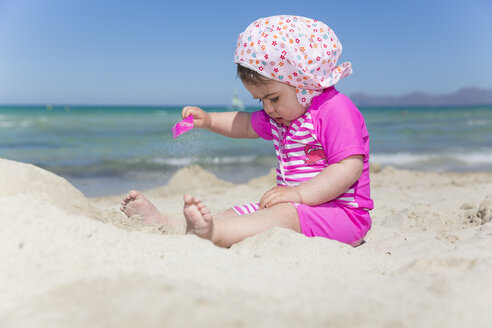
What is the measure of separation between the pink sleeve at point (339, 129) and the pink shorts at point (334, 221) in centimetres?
25

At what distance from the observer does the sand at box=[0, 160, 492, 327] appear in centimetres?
108

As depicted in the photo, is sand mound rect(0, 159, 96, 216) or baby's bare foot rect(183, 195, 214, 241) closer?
sand mound rect(0, 159, 96, 216)

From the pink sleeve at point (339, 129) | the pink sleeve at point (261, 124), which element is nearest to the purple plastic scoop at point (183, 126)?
the pink sleeve at point (261, 124)

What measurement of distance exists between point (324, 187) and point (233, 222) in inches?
18.8

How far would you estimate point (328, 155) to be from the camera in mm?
2152

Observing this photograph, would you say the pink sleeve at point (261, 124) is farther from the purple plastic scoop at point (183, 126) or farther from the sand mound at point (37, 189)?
the sand mound at point (37, 189)

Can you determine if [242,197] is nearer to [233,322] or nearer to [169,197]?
[169,197]

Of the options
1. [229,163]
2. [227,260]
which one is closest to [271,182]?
[229,163]

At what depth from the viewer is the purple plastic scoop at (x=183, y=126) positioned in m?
2.50

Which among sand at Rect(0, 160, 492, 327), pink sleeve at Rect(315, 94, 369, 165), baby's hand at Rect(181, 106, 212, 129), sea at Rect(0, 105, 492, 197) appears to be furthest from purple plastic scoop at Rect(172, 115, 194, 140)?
sea at Rect(0, 105, 492, 197)

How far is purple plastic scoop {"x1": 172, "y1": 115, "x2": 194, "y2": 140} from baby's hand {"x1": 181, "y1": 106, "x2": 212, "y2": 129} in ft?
0.10

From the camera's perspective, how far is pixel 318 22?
7.30 ft

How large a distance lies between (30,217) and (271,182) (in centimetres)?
368

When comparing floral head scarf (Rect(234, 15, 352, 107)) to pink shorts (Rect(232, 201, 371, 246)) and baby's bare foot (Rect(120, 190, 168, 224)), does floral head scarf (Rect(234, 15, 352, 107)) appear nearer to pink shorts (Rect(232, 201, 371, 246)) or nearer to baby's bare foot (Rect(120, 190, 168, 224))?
pink shorts (Rect(232, 201, 371, 246))
